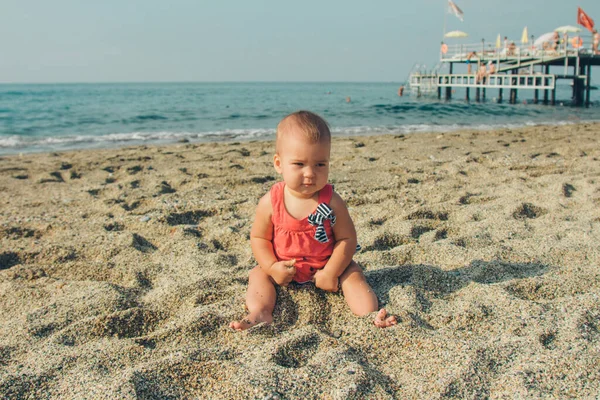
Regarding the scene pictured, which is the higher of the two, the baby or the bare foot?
the baby

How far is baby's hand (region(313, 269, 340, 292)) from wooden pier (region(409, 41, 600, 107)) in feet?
71.0

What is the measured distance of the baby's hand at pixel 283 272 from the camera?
237 cm

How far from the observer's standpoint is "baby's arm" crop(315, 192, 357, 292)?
2.42m

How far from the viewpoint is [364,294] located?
7.67 feet

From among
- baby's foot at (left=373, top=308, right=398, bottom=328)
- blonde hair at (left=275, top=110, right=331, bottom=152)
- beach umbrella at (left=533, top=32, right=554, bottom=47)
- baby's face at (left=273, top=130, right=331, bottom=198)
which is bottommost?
baby's foot at (left=373, top=308, right=398, bottom=328)

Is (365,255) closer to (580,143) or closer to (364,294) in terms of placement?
(364,294)

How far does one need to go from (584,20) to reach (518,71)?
162 inches

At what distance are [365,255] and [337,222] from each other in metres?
0.68

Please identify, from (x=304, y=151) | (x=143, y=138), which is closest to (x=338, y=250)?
(x=304, y=151)

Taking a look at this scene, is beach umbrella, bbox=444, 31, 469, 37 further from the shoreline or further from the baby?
the baby

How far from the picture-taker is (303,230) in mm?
2439

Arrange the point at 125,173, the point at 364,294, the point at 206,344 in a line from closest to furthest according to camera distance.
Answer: the point at 206,344 < the point at 364,294 < the point at 125,173

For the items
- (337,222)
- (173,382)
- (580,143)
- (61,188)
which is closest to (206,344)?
(173,382)

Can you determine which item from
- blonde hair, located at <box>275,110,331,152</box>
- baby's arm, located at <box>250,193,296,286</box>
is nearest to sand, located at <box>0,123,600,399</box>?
baby's arm, located at <box>250,193,296,286</box>
